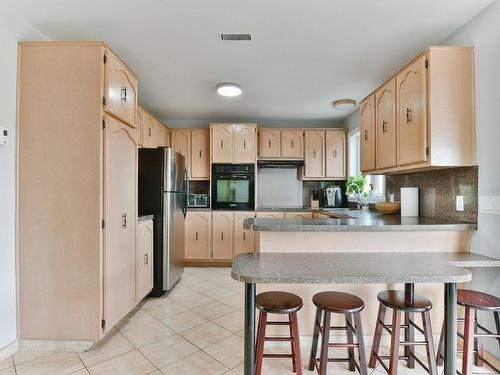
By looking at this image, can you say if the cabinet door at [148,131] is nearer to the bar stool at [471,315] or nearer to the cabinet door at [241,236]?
the cabinet door at [241,236]

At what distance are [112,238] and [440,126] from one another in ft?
8.21

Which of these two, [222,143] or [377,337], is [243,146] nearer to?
[222,143]

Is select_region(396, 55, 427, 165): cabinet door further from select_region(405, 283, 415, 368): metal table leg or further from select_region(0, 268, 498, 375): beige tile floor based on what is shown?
select_region(0, 268, 498, 375): beige tile floor

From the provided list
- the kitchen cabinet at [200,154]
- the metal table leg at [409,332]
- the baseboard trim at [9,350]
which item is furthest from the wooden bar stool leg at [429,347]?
the kitchen cabinet at [200,154]

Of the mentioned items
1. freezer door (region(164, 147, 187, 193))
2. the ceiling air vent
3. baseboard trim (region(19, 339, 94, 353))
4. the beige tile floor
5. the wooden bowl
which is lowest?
the beige tile floor

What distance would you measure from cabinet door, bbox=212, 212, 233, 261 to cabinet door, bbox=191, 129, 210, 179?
0.75m

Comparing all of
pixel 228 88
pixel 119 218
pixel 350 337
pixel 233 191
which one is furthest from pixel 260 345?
pixel 233 191

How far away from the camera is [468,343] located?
5.20 feet

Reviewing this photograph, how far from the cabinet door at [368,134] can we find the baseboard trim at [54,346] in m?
2.86

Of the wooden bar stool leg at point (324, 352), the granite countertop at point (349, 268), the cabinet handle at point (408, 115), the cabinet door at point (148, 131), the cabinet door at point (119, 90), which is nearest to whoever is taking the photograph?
the granite countertop at point (349, 268)

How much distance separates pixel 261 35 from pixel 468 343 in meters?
2.48

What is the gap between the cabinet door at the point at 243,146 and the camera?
14.5ft

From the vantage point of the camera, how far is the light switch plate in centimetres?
178

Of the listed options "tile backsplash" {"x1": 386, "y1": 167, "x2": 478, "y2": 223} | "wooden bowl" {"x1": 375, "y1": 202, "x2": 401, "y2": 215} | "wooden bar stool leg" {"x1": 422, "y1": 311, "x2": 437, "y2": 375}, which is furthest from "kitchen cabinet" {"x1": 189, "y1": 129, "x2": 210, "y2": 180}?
"wooden bar stool leg" {"x1": 422, "y1": 311, "x2": 437, "y2": 375}
